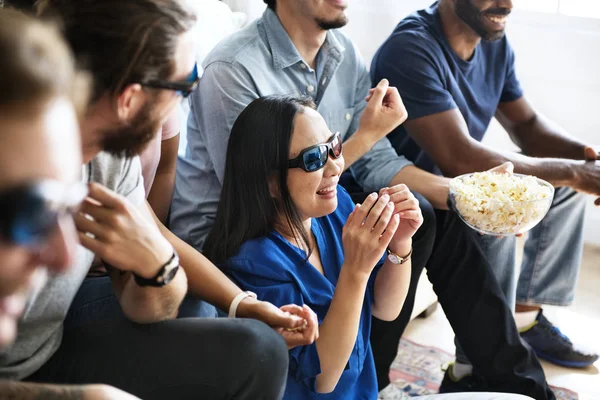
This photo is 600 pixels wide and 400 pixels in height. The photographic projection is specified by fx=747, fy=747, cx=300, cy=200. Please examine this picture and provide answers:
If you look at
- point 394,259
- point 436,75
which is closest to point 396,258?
point 394,259

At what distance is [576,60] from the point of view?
3086 millimetres

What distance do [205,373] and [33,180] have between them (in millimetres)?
554

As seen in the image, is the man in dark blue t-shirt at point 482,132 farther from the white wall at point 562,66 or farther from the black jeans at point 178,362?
the black jeans at point 178,362

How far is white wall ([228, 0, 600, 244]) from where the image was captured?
3064mm

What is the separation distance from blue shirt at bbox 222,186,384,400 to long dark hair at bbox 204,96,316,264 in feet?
0.12

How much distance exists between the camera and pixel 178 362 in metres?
1.19

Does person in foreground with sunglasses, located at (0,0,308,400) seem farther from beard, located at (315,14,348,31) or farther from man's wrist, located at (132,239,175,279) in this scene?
beard, located at (315,14,348,31)

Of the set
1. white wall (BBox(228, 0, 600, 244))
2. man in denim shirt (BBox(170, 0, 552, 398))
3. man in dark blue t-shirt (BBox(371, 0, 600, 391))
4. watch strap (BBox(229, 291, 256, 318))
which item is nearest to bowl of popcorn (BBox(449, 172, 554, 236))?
man in denim shirt (BBox(170, 0, 552, 398))

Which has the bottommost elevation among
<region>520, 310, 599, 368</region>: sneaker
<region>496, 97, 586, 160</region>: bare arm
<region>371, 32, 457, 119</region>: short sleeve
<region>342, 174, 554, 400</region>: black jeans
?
<region>520, 310, 599, 368</region>: sneaker

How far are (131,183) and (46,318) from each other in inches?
11.1

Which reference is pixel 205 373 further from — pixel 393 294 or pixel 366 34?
pixel 366 34

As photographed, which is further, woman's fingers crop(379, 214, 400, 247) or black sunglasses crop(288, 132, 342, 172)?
black sunglasses crop(288, 132, 342, 172)

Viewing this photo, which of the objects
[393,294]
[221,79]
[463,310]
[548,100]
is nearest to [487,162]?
[463,310]

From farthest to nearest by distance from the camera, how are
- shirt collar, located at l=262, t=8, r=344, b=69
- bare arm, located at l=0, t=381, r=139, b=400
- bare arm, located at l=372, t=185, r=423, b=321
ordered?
1. shirt collar, located at l=262, t=8, r=344, b=69
2. bare arm, located at l=372, t=185, r=423, b=321
3. bare arm, located at l=0, t=381, r=139, b=400
